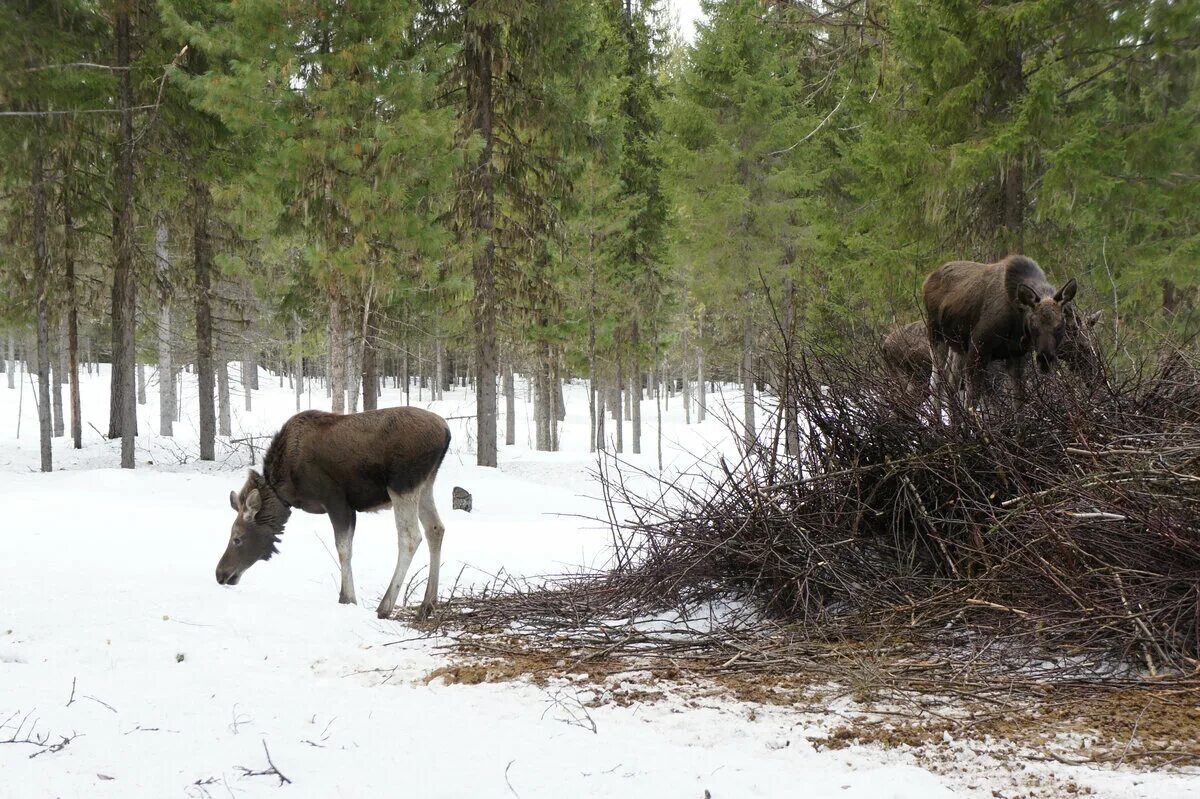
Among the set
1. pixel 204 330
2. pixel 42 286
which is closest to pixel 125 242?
pixel 42 286

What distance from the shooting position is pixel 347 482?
6973mm

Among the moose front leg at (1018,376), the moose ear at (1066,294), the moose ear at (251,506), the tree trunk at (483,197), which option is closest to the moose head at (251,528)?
the moose ear at (251,506)

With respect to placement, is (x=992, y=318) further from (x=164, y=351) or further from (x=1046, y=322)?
(x=164, y=351)

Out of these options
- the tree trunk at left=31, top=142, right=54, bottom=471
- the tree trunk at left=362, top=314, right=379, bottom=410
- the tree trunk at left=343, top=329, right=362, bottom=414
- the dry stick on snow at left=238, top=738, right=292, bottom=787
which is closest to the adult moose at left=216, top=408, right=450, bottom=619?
the dry stick on snow at left=238, top=738, right=292, bottom=787

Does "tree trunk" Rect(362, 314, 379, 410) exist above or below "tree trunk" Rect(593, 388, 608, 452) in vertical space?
above

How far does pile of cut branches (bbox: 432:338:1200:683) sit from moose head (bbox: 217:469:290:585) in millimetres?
2324

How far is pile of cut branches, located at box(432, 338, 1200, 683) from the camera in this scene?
3.65m

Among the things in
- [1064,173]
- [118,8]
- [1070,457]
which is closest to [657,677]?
[1070,457]

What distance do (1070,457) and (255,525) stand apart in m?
6.33

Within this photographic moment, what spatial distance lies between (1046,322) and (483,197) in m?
14.1

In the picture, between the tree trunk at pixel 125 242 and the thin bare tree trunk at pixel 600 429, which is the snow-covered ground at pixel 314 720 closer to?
the thin bare tree trunk at pixel 600 429

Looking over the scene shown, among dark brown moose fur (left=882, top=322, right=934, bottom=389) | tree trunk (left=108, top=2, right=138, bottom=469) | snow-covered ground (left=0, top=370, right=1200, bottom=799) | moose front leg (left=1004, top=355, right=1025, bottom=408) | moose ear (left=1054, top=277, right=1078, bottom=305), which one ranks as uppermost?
tree trunk (left=108, top=2, right=138, bottom=469)

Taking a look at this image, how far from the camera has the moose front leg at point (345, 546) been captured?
267 inches

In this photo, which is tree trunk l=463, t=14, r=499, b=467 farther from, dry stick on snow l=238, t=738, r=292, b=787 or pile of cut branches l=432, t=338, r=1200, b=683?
dry stick on snow l=238, t=738, r=292, b=787
